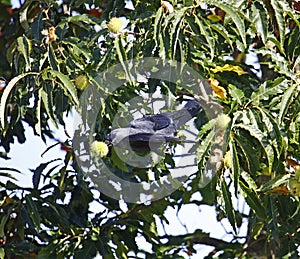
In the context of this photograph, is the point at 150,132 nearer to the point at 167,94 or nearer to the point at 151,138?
the point at 151,138

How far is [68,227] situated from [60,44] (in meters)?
0.58

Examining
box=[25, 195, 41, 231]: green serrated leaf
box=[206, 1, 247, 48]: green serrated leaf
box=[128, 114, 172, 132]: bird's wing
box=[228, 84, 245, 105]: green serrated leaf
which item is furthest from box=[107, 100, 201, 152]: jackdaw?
box=[25, 195, 41, 231]: green serrated leaf

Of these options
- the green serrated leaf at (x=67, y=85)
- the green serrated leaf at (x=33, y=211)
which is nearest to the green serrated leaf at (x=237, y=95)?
the green serrated leaf at (x=67, y=85)

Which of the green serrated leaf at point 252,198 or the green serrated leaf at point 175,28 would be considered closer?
the green serrated leaf at point 175,28

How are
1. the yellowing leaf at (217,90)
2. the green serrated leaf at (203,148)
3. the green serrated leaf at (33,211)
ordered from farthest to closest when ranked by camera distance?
the green serrated leaf at (33,211) < the yellowing leaf at (217,90) < the green serrated leaf at (203,148)

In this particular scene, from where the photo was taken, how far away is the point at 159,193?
7.23 feet

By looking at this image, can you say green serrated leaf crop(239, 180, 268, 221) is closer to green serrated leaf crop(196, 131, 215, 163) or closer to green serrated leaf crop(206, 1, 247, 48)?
green serrated leaf crop(196, 131, 215, 163)

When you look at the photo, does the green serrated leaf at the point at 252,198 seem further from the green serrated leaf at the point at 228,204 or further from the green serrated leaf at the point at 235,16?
→ the green serrated leaf at the point at 235,16

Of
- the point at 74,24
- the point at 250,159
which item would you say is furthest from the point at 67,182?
the point at 250,159

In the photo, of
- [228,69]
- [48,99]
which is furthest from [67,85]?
[228,69]

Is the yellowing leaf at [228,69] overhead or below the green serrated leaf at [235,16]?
below

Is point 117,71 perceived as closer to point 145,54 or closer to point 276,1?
point 145,54

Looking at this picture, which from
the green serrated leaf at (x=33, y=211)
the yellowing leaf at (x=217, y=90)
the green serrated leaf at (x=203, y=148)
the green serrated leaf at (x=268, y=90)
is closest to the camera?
the green serrated leaf at (x=203, y=148)

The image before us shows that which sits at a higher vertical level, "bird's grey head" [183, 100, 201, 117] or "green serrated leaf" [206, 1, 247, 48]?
"green serrated leaf" [206, 1, 247, 48]
